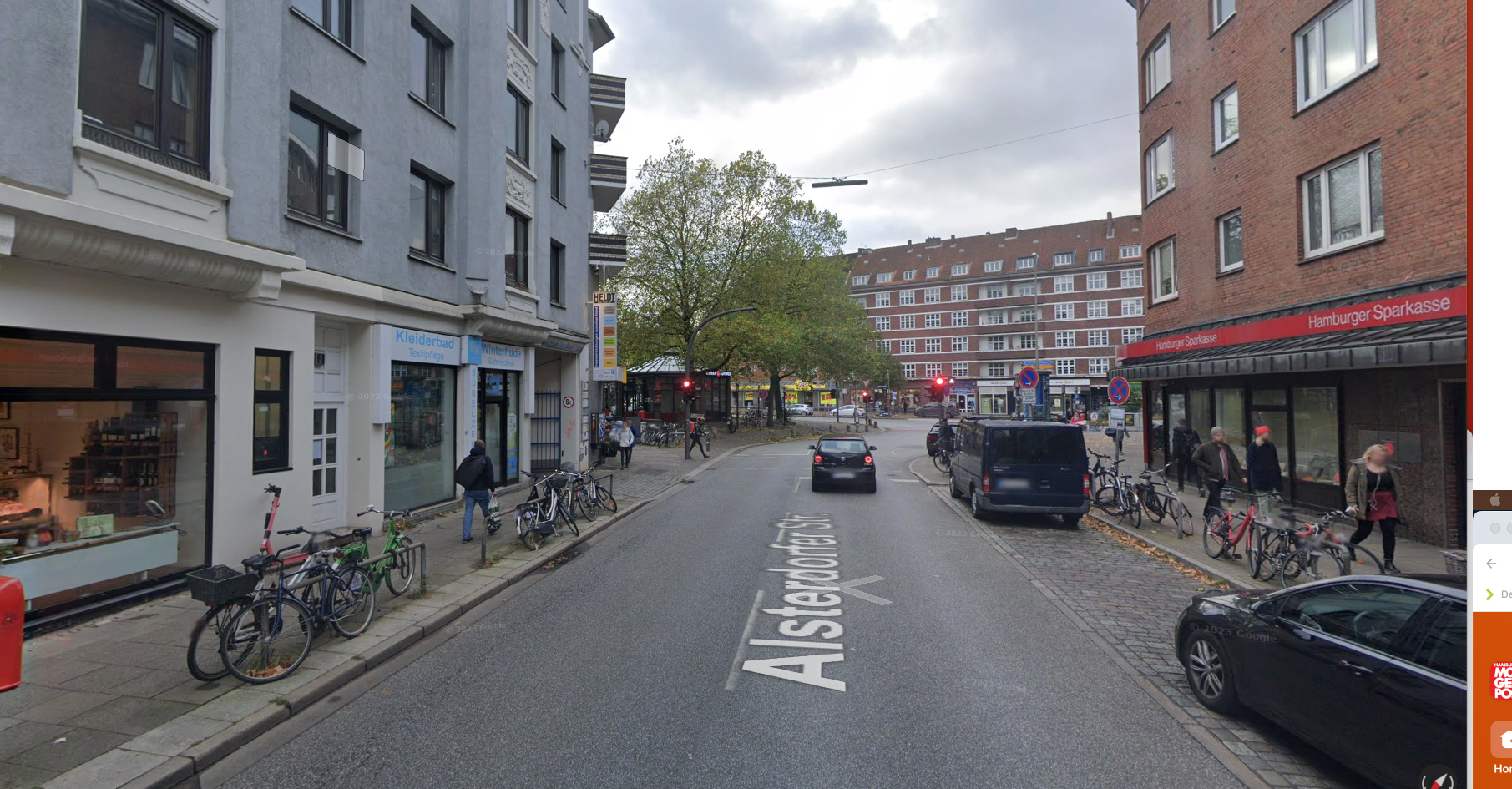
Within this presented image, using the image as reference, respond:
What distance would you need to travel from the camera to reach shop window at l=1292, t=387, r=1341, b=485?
12.5 meters

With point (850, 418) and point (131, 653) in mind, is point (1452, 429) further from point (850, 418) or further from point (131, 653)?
point (850, 418)

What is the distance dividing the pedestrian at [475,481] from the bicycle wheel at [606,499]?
11.1ft

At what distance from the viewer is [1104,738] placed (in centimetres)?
443

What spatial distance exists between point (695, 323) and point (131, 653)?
30764 mm

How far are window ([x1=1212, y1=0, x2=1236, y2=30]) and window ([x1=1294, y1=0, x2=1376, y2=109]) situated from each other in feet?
10.8

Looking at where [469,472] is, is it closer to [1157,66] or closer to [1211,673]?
[1211,673]

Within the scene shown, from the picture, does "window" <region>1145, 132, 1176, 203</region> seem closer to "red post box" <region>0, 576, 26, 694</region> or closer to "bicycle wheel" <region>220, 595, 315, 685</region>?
"bicycle wheel" <region>220, 595, 315, 685</region>

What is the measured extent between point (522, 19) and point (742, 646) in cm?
1589

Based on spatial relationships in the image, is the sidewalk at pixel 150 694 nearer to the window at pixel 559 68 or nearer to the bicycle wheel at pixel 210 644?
the bicycle wheel at pixel 210 644

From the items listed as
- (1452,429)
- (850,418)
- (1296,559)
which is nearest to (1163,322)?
(1452,429)

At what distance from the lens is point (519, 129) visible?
16328 millimetres

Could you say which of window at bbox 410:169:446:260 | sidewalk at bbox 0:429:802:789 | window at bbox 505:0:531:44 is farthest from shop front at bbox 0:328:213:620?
window at bbox 505:0:531:44

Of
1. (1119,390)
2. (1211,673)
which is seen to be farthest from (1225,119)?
(1211,673)

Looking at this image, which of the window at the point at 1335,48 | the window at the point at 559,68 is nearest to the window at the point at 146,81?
the window at the point at 559,68
